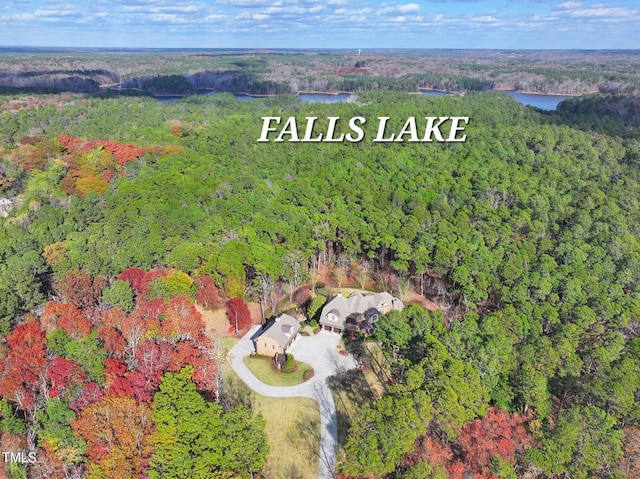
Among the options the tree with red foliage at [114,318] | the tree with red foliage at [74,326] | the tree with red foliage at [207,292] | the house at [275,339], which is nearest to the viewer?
the tree with red foliage at [74,326]

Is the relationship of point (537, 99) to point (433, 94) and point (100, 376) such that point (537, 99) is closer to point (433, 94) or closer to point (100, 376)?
point (433, 94)

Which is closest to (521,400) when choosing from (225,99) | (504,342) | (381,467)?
(504,342)

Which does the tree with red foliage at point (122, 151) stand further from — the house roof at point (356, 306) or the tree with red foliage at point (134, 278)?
the house roof at point (356, 306)

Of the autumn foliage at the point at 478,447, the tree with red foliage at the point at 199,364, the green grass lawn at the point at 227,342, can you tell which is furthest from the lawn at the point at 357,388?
the green grass lawn at the point at 227,342

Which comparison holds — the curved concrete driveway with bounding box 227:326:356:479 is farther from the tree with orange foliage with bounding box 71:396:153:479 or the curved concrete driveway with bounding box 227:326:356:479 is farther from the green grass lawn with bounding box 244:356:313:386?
the tree with orange foliage with bounding box 71:396:153:479

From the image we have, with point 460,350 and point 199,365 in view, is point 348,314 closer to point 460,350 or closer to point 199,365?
point 460,350
